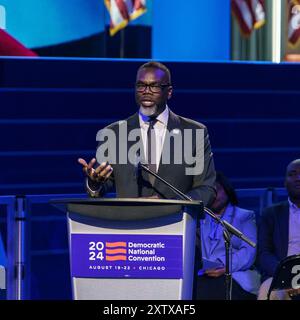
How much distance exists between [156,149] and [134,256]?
0.77 metres

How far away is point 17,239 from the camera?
6684 mm

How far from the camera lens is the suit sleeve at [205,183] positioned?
4824 mm

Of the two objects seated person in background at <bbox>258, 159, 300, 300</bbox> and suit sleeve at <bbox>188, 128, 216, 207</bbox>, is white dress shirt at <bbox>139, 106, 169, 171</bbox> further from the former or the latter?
seated person in background at <bbox>258, 159, 300, 300</bbox>

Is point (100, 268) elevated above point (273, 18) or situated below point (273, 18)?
below

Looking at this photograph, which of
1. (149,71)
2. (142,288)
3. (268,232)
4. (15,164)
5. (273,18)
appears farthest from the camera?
(273,18)

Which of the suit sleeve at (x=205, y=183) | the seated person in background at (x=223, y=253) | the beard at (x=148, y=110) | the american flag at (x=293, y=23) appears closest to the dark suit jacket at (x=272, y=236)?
the seated person in background at (x=223, y=253)

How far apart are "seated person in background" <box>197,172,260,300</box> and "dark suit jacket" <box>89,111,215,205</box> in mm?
1768

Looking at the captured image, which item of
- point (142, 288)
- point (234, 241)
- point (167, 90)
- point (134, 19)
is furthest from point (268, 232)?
point (134, 19)

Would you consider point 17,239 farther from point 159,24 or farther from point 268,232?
point 159,24

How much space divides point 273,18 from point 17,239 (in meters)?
3.50

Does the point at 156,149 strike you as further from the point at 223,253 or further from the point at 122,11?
Result: the point at 122,11

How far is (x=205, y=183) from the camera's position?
16.1 feet

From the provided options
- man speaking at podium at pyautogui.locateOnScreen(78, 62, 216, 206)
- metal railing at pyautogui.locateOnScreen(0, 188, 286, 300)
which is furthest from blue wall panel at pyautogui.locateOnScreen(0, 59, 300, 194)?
man speaking at podium at pyautogui.locateOnScreen(78, 62, 216, 206)

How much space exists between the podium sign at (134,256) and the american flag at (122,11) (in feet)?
15.3
